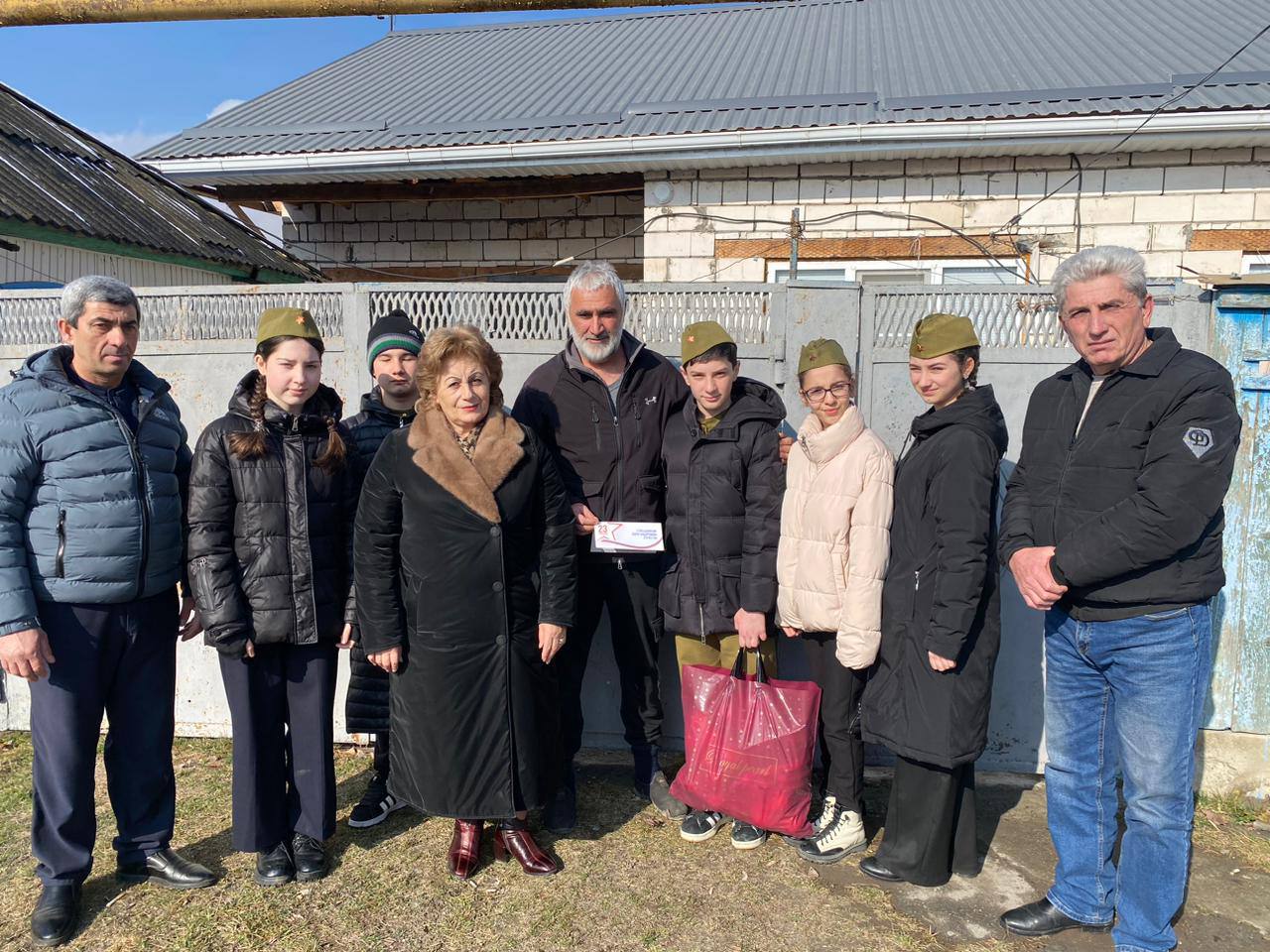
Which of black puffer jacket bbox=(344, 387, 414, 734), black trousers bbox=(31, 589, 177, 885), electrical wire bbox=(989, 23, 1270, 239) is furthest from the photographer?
electrical wire bbox=(989, 23, 1270, 239)

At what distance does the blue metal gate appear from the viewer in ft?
11.3

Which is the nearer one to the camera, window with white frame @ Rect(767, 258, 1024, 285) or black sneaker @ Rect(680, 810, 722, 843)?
black sneaker @ Rect(680, 810, 722, 843)

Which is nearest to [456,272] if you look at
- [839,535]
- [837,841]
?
[839,535]

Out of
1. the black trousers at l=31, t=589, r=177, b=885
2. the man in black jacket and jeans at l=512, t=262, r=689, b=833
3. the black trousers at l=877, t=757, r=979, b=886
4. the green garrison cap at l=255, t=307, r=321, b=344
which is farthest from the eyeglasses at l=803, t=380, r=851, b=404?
the black trousers at l=31, t=589, r=177, b=885

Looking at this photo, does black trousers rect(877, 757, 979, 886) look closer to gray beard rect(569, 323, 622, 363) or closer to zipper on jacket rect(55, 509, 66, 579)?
gray beard rect(569, 323, 622, 363)

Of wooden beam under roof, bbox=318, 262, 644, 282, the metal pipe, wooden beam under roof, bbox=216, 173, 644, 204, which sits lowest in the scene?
the metal pipe

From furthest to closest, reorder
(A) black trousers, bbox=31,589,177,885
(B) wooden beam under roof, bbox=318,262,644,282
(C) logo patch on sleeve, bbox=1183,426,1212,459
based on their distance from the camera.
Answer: (B) wooden beam under roof, bbox=318,262,644,282
(A) black trousers, bbox=31,589,177,885
(C) logo patch on sleeve, bbox=1183,426,1212,459

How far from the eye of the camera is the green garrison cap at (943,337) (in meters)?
2.81

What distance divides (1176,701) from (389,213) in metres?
7.34

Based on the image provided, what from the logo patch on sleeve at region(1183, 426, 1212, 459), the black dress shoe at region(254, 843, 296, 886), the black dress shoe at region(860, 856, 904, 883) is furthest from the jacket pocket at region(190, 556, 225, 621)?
the logo patch on sleeve at region(1183, 426, 1212, 459)

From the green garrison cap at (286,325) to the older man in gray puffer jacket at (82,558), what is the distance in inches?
15.4

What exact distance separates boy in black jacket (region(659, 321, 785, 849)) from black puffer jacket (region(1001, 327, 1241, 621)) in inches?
35.8

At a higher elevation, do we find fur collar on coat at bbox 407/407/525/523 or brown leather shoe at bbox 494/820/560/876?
fur collar on coat at bbox 407/407/525/523

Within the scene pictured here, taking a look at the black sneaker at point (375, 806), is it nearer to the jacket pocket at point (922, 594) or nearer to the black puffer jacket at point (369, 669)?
the black puffer jacket at point (369, 669)
